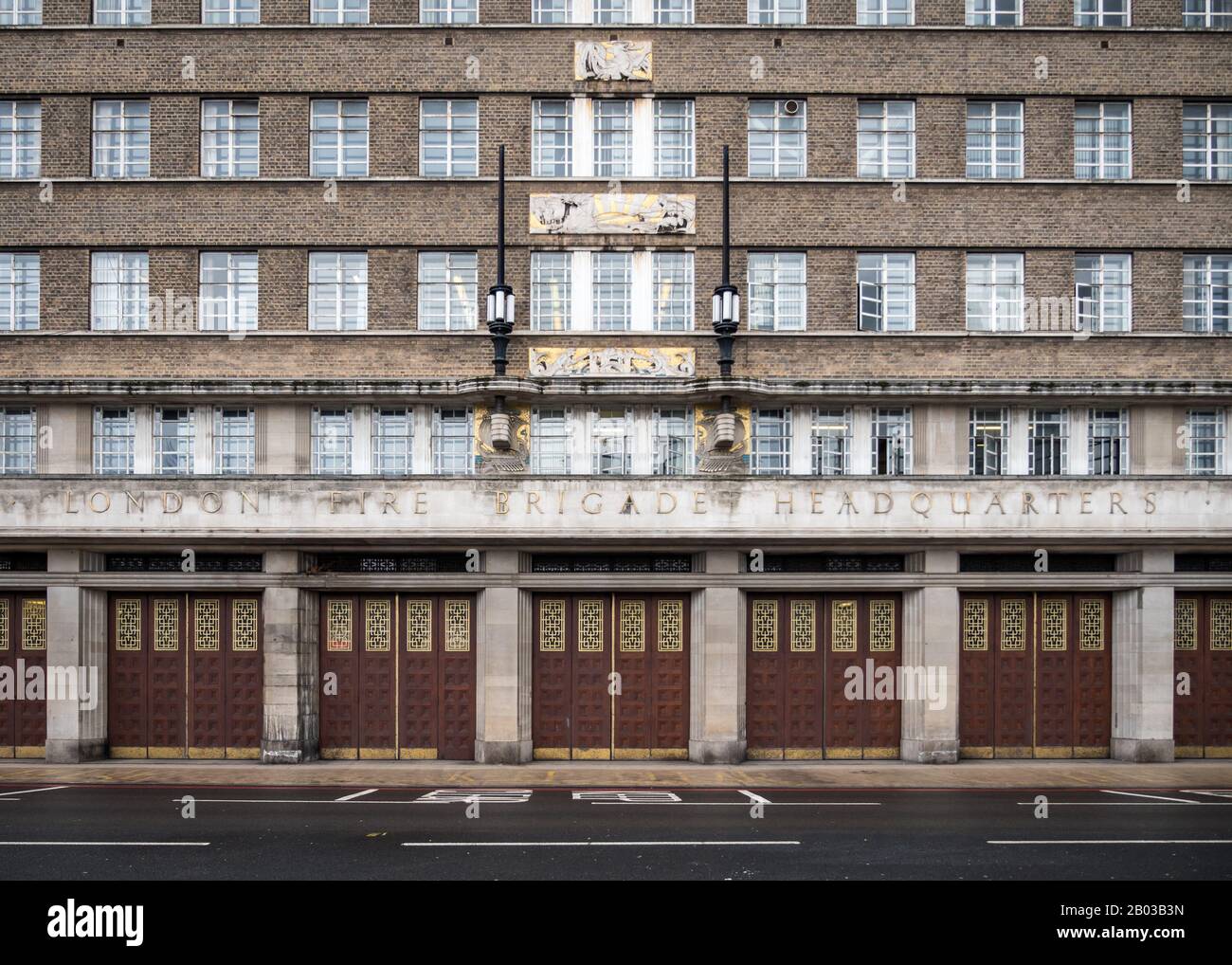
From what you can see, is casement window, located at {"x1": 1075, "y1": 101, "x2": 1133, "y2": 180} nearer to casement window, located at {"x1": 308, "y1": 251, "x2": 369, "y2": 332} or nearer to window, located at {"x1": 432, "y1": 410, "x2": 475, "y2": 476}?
window, located at {"x1": 432, "y1": 410, "x2": 475, "y2": 476}

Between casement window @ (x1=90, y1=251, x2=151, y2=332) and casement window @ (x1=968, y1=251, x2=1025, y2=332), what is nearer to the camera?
casement window @ (x1=90, y1=251, x2=151, y2=332)

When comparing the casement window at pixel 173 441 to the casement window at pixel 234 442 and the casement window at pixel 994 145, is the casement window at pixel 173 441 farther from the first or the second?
the casement window at pixel 994 145

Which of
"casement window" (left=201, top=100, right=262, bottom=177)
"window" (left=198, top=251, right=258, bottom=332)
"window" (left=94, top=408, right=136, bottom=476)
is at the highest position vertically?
"casement window" (left=201, top=100, right=262, bottom=177)

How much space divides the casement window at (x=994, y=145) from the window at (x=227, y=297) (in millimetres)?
16269

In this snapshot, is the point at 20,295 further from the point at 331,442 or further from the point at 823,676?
the point at 823,676

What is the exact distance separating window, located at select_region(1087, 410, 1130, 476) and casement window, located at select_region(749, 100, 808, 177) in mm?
8481

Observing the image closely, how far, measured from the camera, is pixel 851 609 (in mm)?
22500

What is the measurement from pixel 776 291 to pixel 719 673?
8.43 meters

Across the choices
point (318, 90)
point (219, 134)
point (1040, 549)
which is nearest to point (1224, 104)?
point (1040, 549)

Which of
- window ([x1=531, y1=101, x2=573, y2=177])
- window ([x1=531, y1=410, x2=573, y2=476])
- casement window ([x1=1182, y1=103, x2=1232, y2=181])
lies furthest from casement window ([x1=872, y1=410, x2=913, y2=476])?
window ([x1=531, y1=101, x2=573, y2=177])

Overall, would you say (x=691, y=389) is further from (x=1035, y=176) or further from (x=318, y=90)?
(x=318, y=90)

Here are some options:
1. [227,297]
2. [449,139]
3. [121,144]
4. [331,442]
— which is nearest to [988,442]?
[449,139]

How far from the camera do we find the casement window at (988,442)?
74.7ft

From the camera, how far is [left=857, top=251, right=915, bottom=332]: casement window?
2312 centimetres
